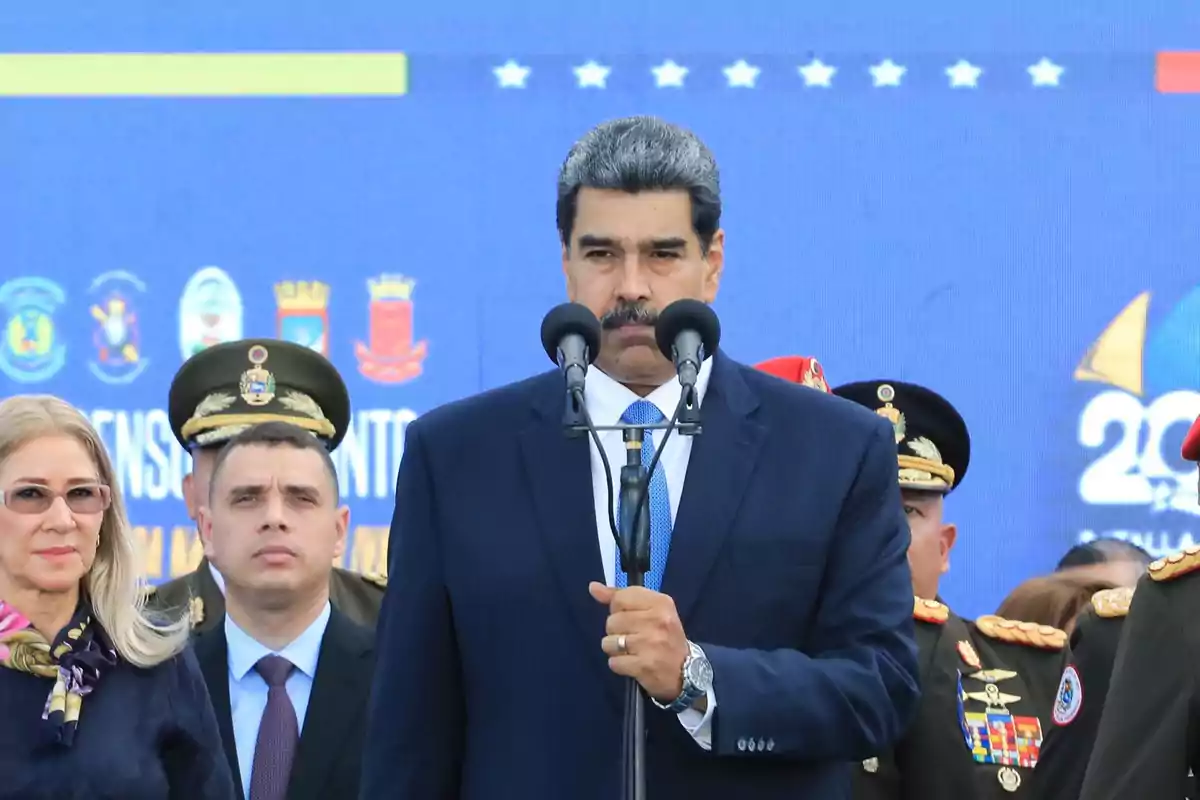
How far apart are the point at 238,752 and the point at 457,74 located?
2.31 m

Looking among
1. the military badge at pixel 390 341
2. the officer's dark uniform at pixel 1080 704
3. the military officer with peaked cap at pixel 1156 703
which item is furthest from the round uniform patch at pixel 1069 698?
the military badge at pixel 390 341

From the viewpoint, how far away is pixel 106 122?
231 inches

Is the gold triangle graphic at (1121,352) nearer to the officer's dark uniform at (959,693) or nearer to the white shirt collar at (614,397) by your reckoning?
the officer's dark uniform at (959,693)

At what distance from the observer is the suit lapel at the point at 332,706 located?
4.18 metres

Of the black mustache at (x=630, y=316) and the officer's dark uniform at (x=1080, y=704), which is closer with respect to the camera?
the black mustache at (x=630, y=316)

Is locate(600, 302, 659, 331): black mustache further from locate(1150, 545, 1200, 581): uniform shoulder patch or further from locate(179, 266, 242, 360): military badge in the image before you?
locate(179, 266, 242, 360): military badge

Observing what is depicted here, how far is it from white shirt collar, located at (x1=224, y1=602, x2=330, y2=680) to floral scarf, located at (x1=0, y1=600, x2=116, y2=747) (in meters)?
0.66

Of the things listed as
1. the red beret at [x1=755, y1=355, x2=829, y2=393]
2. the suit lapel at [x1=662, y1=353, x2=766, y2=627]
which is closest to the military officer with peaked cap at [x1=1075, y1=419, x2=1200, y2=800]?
the suit lapel at [x1=662, y1=353, x2=766, y2=627]

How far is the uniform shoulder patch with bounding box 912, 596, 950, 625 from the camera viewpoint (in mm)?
4684

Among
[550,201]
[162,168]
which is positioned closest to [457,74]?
[550,201]

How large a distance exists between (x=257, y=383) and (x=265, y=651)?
0.91m

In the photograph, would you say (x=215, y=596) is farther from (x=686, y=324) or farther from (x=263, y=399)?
(x=686, y=324)

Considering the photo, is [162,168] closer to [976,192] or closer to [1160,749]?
[976,192]

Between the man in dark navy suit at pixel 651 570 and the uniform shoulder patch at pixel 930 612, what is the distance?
1.79 metres
